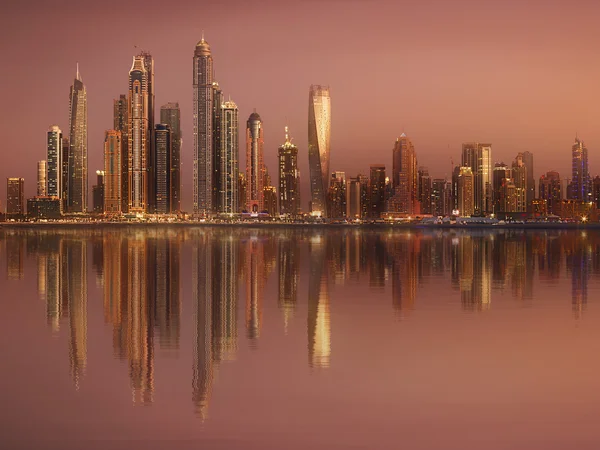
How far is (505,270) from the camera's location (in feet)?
182

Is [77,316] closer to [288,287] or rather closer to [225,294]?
[225,294]

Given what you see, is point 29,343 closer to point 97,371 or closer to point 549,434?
point 97,371

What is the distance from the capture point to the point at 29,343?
24453 mm

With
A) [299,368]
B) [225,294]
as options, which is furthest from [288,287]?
[299,368]

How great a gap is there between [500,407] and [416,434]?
2872 millimetres

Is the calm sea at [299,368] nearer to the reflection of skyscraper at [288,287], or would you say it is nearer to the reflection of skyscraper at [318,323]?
the reflection of skyscraper at [318,323]

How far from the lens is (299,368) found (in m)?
20.8

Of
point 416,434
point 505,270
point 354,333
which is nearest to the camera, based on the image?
point 416,434

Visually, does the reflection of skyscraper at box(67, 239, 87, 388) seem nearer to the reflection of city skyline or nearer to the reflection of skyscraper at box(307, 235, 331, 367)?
the reflection of city skyline

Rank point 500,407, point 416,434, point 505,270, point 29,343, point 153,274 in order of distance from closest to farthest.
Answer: point 416,434 → point 500,407 → point 29,343 → point 153,274 → point 505,270

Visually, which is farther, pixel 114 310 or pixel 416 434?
pixel 114 310

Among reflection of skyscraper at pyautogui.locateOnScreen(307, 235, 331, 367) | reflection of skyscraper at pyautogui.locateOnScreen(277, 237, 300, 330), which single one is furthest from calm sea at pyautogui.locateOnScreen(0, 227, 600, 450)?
reflection of skyscraper at pyautogui.locateOnScreen(277, 237, 300, 330)

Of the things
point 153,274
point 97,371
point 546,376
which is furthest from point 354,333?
point 153,274

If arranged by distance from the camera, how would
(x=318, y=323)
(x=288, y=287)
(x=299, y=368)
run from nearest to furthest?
1. (x=299, y=368)
2. (x=318, y=323)
3. (x=288, y=287)
